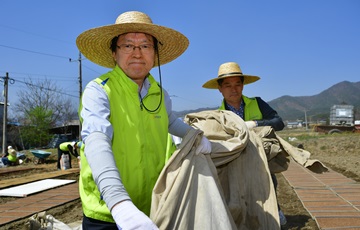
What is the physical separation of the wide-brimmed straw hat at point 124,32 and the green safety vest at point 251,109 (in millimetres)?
1299

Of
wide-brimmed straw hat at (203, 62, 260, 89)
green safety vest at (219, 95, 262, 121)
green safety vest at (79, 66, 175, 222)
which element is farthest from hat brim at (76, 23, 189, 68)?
green safety vest at (219, 95, 262, 121)

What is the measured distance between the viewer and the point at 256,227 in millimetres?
2059

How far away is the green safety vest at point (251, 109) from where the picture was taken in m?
3.29

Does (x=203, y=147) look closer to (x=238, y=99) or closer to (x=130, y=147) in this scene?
(x=130, y=147)

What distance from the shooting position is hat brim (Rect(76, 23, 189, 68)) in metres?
1.75

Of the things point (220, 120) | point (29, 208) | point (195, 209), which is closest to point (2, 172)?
point (29, 208)

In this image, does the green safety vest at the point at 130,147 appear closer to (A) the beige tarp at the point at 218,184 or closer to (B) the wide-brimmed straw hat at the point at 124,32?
(A) the beige tarp at the point at 218,184

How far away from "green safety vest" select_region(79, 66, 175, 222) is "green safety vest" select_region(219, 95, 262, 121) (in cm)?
176

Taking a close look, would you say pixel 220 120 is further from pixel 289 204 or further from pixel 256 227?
pixel 289 204

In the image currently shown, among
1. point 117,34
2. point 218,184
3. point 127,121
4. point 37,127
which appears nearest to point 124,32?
point 117,34

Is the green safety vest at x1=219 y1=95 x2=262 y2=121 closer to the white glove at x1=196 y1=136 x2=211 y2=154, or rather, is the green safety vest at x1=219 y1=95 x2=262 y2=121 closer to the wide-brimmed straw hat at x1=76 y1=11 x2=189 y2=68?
the wide-brimmed straw hat at x1=76 y1=11 x2=189 y2=68

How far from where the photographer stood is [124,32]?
1767 millimetres

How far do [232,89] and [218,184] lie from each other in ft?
6.24

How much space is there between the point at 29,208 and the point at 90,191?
12.6 ft
